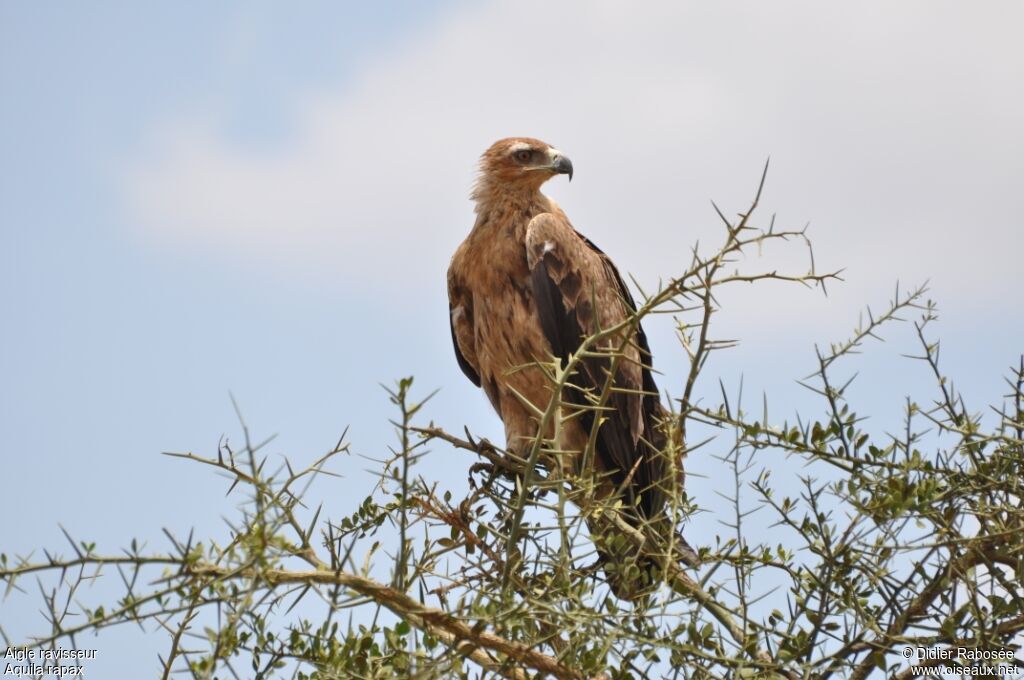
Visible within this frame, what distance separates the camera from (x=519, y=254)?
6219mm

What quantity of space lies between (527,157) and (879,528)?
4.28 m

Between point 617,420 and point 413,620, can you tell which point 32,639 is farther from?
point 617,420

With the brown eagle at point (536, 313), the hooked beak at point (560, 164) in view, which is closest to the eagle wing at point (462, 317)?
the brown eagle at point (536, 313)

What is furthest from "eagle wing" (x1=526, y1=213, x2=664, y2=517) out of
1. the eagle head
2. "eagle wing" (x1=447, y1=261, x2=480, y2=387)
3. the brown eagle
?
"eagle wing" (x1=447, y1=261, x2=480, y2=387)

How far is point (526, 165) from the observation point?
22.1 ft

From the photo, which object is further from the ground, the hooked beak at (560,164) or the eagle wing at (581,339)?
the hooked beak at (560,164)

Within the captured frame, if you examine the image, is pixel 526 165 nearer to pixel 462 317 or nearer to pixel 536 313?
pixel 462 317

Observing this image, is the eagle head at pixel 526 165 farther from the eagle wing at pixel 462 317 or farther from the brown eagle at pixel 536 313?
the eagle wing at pixel 462 317

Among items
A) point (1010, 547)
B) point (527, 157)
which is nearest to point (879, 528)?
point (1010, 547)

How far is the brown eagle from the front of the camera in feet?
Answer: 19.2

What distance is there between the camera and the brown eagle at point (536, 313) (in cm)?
585

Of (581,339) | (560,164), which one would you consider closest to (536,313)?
(581,339)

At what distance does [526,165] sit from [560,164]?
207 millimetres

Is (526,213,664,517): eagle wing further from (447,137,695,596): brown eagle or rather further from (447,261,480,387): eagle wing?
(447,261,480,387): eagle wing
